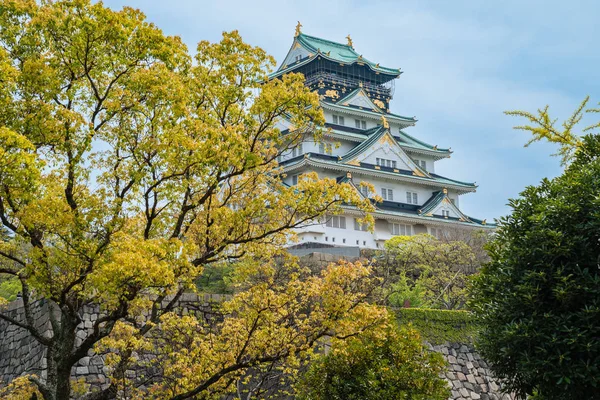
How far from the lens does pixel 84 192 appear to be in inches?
421

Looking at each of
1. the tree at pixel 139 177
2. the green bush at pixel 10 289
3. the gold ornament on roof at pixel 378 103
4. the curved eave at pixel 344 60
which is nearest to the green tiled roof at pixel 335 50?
the curved eave at pixel 344 60

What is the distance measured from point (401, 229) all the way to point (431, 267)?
1530 centimetres

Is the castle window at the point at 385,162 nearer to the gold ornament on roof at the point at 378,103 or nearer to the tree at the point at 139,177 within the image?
the gold ornament on roof at the point at 378,103

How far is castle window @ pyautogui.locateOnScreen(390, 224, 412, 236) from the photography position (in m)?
41.7

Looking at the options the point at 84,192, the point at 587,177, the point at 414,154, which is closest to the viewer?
the point at 587,177

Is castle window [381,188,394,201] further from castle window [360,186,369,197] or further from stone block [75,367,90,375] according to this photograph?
stone block [75,367,90,375]

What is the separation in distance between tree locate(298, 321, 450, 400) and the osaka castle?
82.0 ft

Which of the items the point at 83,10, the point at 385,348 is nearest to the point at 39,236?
the point at 83,10

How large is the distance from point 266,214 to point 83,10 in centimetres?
425

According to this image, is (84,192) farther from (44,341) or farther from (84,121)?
(44,341)

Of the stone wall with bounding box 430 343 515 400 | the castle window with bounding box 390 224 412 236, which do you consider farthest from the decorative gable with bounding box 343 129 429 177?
the stone wall with bounding box 430 343 515 400

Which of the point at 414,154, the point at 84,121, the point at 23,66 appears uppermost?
the point at 414,154

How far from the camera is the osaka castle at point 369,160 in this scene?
3950 cm

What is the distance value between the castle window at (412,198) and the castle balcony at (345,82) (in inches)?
334
